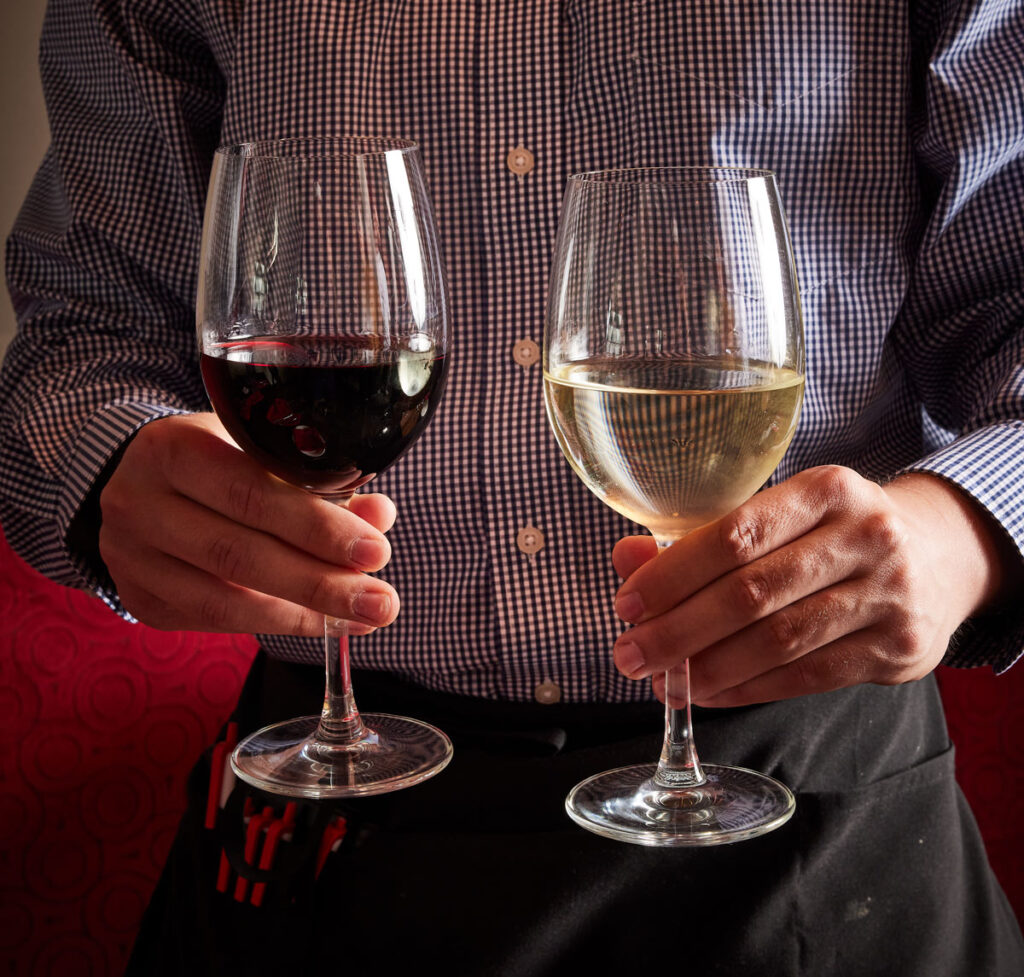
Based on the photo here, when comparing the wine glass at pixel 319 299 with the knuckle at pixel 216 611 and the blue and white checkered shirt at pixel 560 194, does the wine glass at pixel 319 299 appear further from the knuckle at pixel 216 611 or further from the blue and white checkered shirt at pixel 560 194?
the blue and white checkered shirt at pixel 560 194

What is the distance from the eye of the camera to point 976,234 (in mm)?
983

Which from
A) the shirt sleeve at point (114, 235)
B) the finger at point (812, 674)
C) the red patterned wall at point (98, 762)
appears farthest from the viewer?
the red patterned wall at point (98, 762)

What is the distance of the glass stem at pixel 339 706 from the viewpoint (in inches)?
28.0

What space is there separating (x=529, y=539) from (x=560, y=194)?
1.01ft

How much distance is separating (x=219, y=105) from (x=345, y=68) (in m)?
0.20

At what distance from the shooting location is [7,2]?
80.4 inches

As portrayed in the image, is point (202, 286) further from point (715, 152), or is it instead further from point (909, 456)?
point (909, 456)

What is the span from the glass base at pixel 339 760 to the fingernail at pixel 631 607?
15 centimetres

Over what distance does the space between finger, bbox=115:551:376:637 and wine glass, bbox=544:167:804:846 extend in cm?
24

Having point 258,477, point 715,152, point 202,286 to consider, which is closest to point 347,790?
point 258,477

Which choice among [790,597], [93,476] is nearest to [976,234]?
[790,597]

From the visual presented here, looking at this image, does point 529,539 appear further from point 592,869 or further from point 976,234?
point 976,234

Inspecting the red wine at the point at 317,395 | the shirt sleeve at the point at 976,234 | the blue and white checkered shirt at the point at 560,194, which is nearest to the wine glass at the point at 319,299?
the red wine at the point at 317,395

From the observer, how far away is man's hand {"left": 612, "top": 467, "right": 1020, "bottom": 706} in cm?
63
